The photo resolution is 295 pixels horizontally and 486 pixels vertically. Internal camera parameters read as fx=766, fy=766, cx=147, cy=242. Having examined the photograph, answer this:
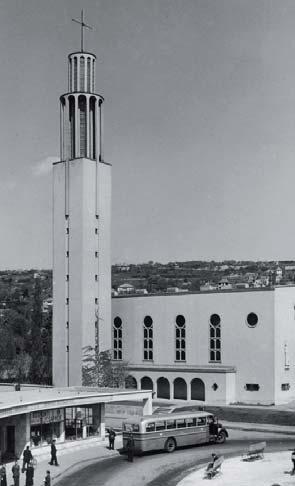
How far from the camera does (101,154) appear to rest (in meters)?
74.2

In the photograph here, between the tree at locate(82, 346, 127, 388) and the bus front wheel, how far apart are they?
2913 cm

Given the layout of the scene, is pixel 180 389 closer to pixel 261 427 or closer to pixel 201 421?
pixel 261 427

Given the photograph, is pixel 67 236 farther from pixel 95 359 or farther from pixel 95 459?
pixel 95 459

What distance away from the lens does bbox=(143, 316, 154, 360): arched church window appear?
242 ft

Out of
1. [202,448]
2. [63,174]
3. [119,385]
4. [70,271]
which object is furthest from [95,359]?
[202,448]

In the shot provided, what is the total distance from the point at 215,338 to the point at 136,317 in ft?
30.2

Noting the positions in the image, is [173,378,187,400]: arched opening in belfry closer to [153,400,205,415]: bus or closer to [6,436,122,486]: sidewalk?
[153,400,205,415]: bus

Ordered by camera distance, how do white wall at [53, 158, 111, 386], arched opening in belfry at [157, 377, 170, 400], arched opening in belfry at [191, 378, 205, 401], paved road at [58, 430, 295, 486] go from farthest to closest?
arched opening in belfry at [157, 377, 170, 400] < white wall at [53, 158, 111, 386] < arched opening in belfry at [191, 378, 205, 401] < paved road at [58, 430, 295, 486]

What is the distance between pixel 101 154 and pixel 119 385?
2208 cm

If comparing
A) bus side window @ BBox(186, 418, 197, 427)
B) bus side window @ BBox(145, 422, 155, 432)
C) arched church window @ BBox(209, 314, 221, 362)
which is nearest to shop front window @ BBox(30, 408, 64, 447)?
bus side window @ BBox(145, 422, 155, 432)

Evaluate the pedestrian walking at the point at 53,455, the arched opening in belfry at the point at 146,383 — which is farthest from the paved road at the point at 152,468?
the arched opening in belfry at the point at 146,383

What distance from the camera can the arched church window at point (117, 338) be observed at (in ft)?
250

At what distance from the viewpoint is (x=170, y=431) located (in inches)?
1581

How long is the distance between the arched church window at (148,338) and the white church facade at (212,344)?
0.32 feet
